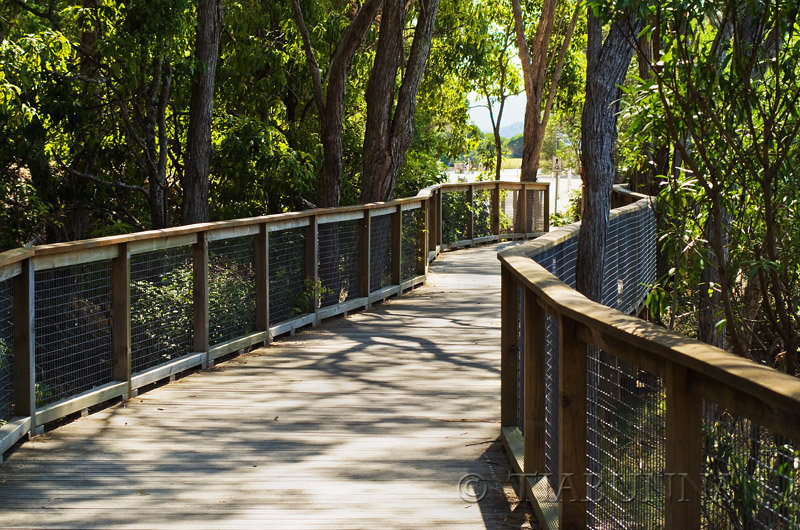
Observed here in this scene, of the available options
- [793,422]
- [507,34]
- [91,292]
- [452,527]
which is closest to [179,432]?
[91,292]

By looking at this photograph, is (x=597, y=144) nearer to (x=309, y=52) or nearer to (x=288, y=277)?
(x=288, y=277)

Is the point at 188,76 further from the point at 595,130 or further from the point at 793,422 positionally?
the point at 793,422

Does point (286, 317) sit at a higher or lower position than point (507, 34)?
lower

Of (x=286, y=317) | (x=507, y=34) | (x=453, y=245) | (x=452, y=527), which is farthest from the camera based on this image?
(x=507, y=34)

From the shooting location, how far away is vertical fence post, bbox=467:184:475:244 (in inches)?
804

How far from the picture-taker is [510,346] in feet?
18.9

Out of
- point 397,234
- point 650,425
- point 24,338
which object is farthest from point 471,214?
point 650,425

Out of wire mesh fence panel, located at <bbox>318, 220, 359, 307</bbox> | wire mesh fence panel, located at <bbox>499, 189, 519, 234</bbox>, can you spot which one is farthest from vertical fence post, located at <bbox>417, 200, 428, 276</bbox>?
wire mesh fence panel, located at <bbox>499, 189, 519, 234</bbox>

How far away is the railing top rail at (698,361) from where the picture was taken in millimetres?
2133

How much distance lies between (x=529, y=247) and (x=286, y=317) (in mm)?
4232

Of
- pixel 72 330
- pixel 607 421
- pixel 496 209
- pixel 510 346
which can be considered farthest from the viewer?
pixel 496 209

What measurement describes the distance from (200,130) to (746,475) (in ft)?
35.4

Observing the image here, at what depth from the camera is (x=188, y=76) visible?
42.8 ft

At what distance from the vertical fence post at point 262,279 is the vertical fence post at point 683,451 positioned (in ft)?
21.6
